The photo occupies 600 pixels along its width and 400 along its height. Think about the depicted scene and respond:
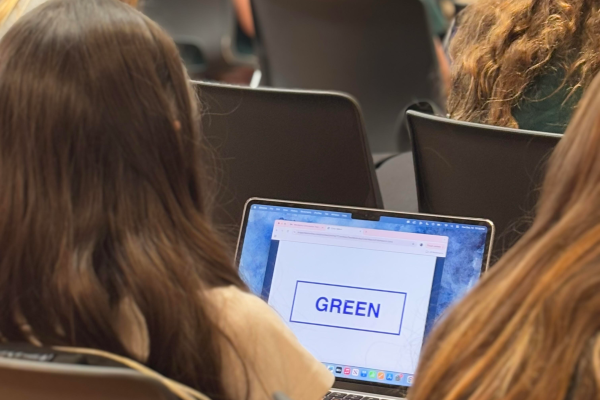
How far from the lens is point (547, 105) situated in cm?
161

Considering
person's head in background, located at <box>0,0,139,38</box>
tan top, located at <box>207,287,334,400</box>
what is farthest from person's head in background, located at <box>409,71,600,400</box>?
person's head in background, located at <box>0,0,139,38</box>

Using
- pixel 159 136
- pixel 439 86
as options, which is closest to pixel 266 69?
pixel 439 86

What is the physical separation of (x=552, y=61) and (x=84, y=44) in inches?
34.7

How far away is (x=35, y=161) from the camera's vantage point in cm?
103

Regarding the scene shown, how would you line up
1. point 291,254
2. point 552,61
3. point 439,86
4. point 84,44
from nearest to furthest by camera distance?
point 84,44 → point 291,254 → point 552,61 → point 439,86

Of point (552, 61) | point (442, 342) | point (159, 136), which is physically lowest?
point (442, 342)

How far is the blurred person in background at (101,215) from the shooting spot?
101 centimetres

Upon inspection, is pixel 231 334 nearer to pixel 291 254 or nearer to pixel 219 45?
pixel 291 254

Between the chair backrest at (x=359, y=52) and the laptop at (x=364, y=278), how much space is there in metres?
1.65

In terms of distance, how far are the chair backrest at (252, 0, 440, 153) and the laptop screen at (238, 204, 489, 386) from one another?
1.66 meters

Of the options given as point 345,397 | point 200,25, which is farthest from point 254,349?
point 200,25

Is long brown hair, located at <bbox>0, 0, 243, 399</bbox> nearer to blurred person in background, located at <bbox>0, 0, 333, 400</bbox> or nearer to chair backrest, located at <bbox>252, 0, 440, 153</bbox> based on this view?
blurred person in background, located at <bbox>0, 0, 333, 400</bbox>

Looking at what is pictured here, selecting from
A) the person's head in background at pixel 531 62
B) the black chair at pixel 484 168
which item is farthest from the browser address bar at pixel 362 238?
the person's head in background at pixel 531 62

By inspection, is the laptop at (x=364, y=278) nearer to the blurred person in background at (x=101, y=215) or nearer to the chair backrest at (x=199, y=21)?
the blurred person in background at (x=101, y=215)
